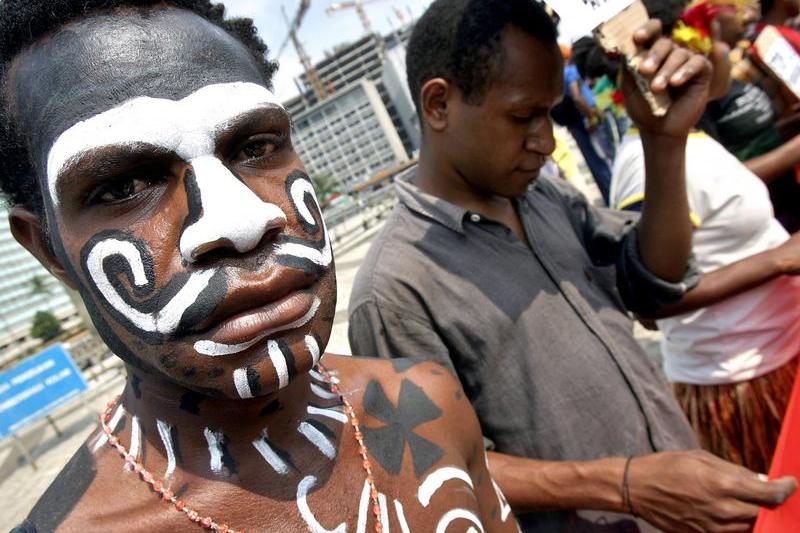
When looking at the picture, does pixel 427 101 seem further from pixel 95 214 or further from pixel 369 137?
pixel 369 137

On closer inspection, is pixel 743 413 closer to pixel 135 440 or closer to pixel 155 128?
pixel 135 440

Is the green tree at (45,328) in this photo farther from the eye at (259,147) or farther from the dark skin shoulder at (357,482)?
the eye at (259,147)

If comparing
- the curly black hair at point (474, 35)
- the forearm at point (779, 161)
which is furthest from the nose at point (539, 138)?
the forearm at point (779, 161)

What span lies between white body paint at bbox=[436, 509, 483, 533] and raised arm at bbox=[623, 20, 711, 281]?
3.89ft

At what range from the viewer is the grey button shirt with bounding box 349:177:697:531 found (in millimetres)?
1609

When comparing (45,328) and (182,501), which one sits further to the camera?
(45,328)

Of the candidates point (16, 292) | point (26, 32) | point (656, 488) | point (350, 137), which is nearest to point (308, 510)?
point (656, 488)

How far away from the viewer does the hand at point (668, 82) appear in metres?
1.51

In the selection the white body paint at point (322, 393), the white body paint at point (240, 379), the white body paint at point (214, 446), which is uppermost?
the white body paint at point (240, 379)

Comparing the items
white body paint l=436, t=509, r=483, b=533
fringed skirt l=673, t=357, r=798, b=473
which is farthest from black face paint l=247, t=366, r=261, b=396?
fringed skirt l=673, t=357, r=798, b=473

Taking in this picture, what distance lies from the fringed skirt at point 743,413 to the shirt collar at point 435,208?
1.52m

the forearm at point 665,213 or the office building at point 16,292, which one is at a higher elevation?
the office building at point 16,292

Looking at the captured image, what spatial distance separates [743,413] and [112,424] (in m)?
2.40

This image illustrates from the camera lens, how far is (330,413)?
127 centimetres
